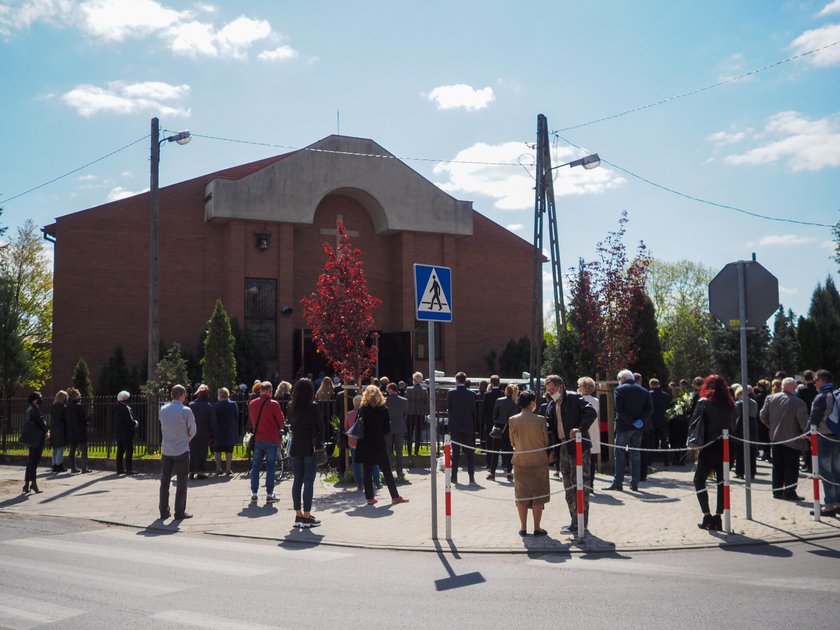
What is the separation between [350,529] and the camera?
10273 mm

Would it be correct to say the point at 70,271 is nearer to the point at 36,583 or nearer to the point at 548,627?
the point at 36,583

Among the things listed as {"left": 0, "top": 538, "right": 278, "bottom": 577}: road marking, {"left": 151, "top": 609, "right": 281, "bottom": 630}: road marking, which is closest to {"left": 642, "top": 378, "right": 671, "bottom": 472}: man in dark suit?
{"left": 0, "top": 538, "right": 278, "bottom": 577}: road marking

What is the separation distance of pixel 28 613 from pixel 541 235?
17.6 m

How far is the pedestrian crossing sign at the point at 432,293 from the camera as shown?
9.61 m

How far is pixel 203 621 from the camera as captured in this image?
588cm

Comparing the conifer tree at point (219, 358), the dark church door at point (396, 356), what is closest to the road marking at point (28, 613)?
the dark church door at point (396, 356)

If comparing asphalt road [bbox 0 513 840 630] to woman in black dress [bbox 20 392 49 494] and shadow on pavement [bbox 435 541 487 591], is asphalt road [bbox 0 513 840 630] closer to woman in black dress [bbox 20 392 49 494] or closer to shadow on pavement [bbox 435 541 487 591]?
shadow on pavement [bbox 435 541 487 591]

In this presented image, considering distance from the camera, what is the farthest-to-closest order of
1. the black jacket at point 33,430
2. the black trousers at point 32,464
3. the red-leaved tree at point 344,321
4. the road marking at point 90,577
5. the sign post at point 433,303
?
1. the red-leaved tree at point 344,321
2. the black jacket at point 33,430
3. the black trousers at point 32,464
4. the sign post at point 433,303
5. the road marking at point 90,577

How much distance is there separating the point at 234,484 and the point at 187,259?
19.0 meters

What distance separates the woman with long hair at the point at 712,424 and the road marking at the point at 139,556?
5.30m

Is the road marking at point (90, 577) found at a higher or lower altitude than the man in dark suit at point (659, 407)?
lower

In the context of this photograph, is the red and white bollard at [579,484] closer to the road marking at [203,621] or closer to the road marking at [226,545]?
the road marking at [226,545]

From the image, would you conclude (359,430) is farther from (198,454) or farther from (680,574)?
(680,574)

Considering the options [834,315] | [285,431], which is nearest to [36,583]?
[285,431]
